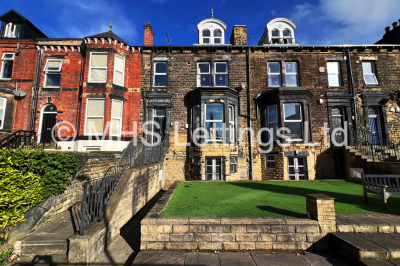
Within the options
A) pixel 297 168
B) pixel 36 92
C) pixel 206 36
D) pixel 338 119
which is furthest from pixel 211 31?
pixel 36 92

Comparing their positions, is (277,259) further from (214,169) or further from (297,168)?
(297,168)

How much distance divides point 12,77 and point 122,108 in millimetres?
8309

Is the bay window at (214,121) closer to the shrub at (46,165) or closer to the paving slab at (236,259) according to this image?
the shrub at (46,165)

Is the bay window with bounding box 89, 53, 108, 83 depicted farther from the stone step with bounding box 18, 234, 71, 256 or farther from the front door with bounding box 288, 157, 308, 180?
the front door with bounding box 288, 157, 308, 180

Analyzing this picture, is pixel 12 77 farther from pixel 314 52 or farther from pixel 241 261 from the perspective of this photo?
pixel 314 52

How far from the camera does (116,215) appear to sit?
16.1 ft

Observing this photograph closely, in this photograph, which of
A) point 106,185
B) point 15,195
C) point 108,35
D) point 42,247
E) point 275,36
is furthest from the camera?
point 275,36

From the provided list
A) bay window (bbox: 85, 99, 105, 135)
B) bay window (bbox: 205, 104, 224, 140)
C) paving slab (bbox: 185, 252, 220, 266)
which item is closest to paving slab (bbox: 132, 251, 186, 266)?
paving slab (bbox: 185, 252, 220, 266)

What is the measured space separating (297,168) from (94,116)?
13305 millimetres

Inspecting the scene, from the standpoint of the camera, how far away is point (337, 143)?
11.8 meters

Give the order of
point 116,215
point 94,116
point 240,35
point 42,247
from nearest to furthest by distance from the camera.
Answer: point 42,247, point 116,215, point 94,116, point 240,35

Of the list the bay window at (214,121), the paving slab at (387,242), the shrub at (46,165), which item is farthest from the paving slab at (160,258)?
the bay window at (214,121)

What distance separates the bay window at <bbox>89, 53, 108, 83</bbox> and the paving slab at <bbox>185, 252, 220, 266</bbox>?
38.5 ft

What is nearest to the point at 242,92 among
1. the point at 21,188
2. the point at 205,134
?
the point at 205,134
